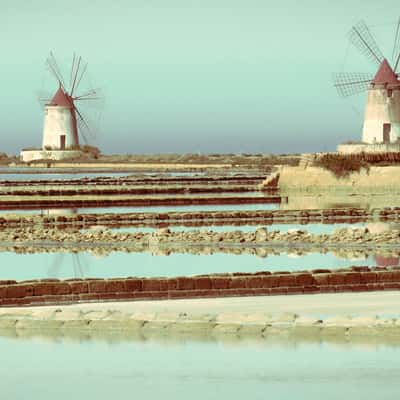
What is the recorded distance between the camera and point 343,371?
8.74 m

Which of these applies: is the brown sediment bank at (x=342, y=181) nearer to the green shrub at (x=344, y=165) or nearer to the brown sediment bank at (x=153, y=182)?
the green shrub at (x=344, y=165)

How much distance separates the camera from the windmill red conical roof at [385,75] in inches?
1620

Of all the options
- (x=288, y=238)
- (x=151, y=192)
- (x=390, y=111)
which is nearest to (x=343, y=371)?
(x=288, y=238)

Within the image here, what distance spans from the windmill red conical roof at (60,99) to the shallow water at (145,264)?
43213 millimetres

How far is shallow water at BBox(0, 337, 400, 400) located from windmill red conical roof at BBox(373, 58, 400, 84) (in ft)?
105

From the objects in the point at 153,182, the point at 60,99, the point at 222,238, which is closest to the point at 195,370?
the point at 222,238

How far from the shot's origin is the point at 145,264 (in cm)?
1577

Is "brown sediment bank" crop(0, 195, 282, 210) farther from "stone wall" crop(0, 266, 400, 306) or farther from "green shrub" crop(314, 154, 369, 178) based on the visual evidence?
"stone wall" crop(0, 266, 400, 306)

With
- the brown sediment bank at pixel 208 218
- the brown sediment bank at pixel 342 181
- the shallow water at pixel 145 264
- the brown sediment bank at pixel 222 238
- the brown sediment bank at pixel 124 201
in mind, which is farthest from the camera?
the brown sediment bank at pixel 342 181

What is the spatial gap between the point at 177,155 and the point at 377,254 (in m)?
55.0

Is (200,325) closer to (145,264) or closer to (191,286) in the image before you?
(191,286)

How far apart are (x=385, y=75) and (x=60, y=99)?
71.4 ft

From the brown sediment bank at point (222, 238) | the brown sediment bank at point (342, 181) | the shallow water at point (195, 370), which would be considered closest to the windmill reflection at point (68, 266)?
the brown sediment bank at point (222, 238)

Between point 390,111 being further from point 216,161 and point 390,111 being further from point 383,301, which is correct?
point 383,301
